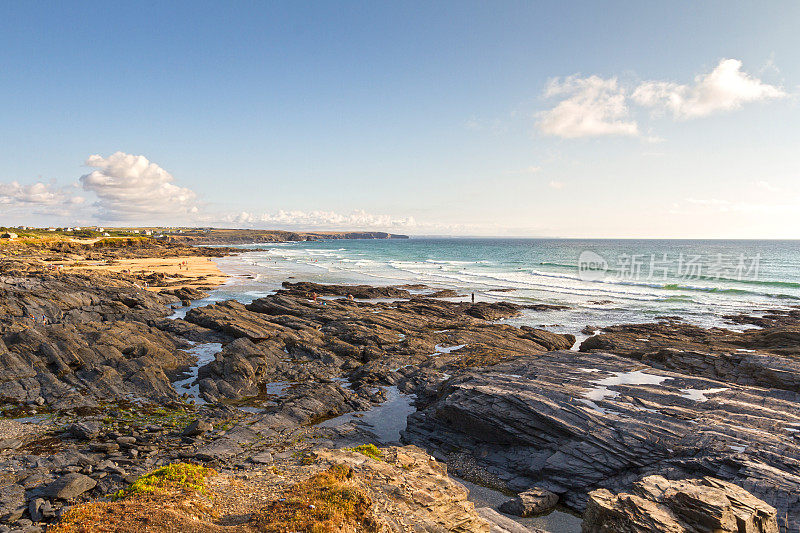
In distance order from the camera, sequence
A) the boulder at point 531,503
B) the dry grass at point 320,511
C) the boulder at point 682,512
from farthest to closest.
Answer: the boulder at point 531,503 → the boulder at point 682,512 → the dry grass at point 320,511

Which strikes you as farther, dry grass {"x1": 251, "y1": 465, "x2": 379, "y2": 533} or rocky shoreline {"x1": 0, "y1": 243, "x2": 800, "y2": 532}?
rocky shoreline {"x1": 0, "y1": 243, "x2": 800, "y2": 532}

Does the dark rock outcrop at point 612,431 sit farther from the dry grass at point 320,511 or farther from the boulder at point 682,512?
the dry grass at point 320,511

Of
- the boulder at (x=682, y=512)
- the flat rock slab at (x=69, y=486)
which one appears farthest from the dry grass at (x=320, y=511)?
the flat rock slab at (x=69, y=486)

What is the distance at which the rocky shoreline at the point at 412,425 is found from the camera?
10852mm

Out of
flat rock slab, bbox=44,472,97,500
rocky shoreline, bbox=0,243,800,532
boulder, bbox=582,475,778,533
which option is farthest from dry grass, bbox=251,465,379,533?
flat rock slab, bbox=44,472,97,500

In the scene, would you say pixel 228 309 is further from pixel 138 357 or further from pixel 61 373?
pixel 61 373

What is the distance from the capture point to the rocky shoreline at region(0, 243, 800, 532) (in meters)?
10.9

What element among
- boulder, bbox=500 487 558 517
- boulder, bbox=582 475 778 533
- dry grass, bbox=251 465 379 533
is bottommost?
boulder, bbox=500 487 558 517

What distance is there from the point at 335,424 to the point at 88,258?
109 meters

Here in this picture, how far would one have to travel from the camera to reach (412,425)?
741 inches

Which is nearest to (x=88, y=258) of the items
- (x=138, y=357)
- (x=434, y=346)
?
(x=138, y=357)

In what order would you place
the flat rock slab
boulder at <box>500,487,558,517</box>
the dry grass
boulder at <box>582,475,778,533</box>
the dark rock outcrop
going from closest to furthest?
the dry grass
boulder at <box>582,475,778,533</box>
the dark rock outcrop
the flat rock slab
boulder at <box>500,487,558,517</box>

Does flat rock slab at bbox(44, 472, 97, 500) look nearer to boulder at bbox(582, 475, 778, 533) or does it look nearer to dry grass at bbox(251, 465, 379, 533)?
dry grass at bbox(251, 465, 379, 533)

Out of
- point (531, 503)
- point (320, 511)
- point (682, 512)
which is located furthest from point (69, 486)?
point (682, 512)
